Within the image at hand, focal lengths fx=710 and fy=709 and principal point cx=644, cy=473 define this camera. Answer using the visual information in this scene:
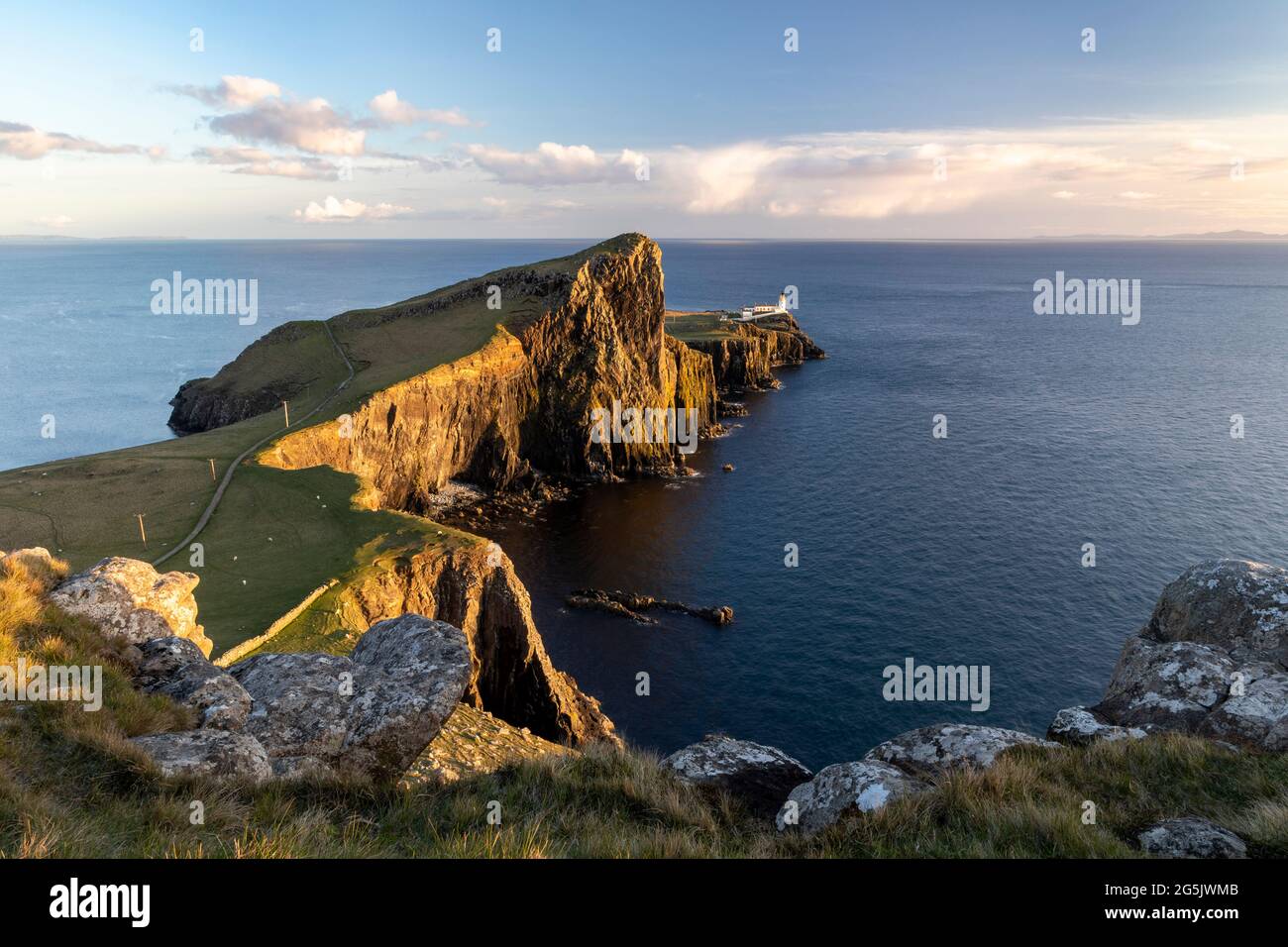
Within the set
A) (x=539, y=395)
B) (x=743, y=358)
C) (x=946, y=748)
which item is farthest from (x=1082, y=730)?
(x=743, y=358)

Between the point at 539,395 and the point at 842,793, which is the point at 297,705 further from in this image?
the point at 539,395

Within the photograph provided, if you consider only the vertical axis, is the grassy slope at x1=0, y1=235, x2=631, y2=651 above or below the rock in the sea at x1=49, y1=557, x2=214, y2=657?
below

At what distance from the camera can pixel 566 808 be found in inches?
452

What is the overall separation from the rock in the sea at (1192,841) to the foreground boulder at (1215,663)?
660cm

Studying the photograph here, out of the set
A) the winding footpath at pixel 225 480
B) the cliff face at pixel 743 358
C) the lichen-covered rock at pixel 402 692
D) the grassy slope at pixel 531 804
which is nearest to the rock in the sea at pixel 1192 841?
the grassy slope at pixel 531 804

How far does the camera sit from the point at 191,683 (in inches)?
531

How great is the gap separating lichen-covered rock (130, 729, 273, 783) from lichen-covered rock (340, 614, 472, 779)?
2065mm

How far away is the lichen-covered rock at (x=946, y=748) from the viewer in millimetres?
14383

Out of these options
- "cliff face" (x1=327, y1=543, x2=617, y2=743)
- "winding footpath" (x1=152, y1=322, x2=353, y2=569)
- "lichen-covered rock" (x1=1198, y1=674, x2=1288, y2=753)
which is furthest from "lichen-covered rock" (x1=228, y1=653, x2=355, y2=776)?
"winding footpath" (x1=152, y1=322, x2=353, y2=569)

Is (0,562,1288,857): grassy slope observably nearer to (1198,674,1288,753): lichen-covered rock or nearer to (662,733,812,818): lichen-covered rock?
(662,733,812,818): lichen-covered rock

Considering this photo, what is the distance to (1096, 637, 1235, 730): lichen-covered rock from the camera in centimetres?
1730

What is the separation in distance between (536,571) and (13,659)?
56.0 metres
